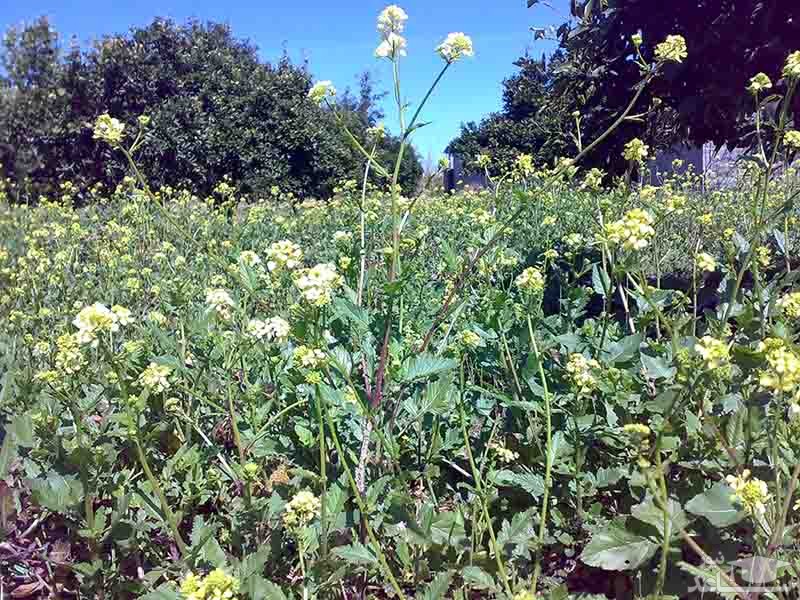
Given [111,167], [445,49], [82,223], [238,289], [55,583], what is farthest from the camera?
[111,167]

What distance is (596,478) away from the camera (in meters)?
1.55

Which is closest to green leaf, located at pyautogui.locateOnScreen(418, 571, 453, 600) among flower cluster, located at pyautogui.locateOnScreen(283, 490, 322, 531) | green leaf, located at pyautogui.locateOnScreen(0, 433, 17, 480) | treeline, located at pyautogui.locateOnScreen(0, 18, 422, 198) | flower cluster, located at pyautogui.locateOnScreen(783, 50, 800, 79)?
flower cluster, located at pyautogui.locateOnScreen(283, 490, 322, 531)

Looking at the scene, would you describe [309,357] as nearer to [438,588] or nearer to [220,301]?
[220,301]

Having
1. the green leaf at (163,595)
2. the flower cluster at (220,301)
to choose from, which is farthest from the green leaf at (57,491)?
the flower cluster at (220,301)

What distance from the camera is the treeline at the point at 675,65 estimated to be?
287 cm

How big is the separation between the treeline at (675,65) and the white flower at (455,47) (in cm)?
103

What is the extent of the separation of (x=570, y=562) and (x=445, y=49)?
1269 mm

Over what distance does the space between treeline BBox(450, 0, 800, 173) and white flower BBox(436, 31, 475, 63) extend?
3.36 ft

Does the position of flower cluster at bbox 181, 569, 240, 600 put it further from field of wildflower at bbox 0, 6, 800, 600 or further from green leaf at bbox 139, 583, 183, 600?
green leaf at bbox 139, 583, 183, 600

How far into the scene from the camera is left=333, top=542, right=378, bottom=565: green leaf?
1318mm

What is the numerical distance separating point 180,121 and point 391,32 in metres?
11.1

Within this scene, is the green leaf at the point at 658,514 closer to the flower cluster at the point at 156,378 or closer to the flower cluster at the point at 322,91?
the flower cluster at the point at 156,378

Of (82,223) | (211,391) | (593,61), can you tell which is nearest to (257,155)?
(82,223)

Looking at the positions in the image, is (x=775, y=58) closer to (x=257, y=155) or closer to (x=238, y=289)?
(x=238, y=289)
